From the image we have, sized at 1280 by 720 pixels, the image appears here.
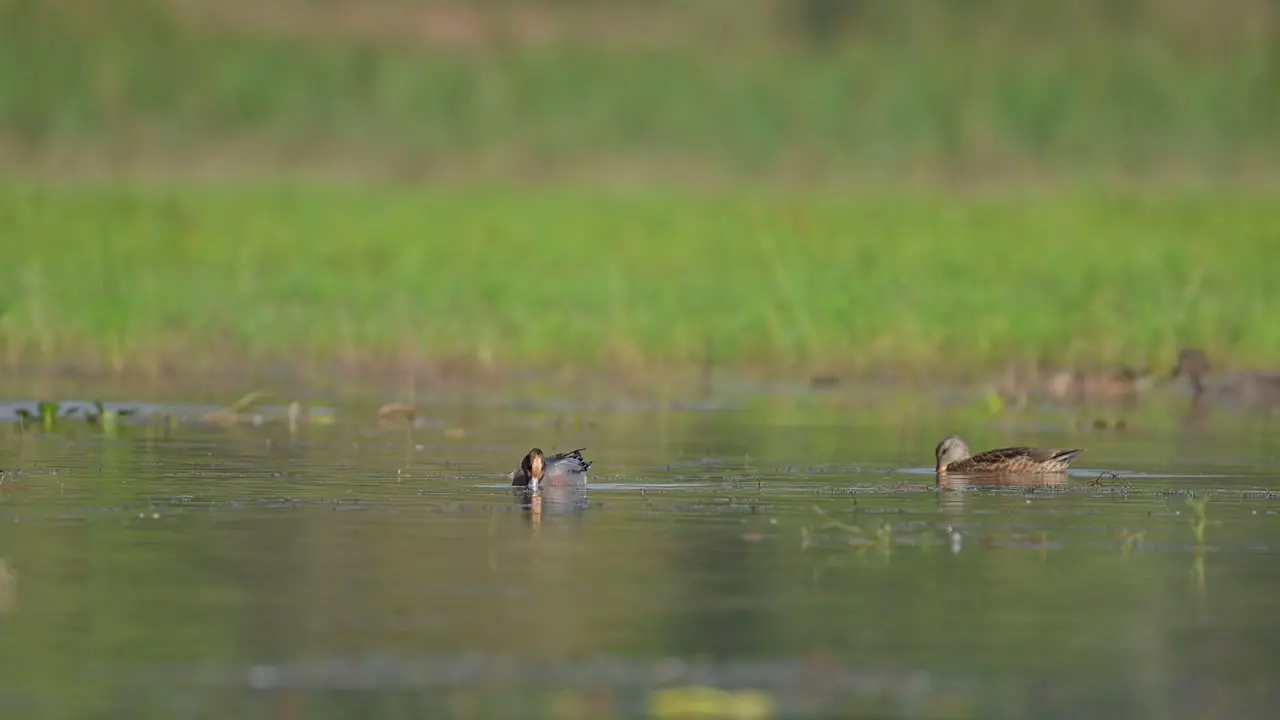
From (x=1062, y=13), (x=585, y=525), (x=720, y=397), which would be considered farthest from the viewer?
(x=1062, y=13)

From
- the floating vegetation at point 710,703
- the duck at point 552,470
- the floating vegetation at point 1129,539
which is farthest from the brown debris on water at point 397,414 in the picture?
the floating vegetation at point 710,703

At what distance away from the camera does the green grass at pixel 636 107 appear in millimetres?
38375

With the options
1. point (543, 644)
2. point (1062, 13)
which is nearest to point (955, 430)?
point (543, 644)

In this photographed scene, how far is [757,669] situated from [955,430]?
926 centimetres

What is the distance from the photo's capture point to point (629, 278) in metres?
25.5

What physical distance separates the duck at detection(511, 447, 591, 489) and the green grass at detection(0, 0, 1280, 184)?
23544 mm

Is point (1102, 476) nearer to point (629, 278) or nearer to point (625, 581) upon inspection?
point (625, 581)

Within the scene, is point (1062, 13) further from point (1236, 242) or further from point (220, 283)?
point (220, 283)

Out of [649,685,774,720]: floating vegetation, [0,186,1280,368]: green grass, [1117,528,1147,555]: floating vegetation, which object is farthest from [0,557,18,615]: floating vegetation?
[0,186,1280,368]: green grass

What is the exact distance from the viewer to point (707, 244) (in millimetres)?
27531

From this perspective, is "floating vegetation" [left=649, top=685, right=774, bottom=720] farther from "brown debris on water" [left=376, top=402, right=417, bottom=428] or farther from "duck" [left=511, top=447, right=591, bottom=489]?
"brown debris on water" [left=376, top=402, right=417, bottom=428]

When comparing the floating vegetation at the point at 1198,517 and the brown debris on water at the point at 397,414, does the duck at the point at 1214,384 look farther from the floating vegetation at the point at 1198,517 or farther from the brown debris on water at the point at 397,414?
the floating vegetation at the point at 1198,517

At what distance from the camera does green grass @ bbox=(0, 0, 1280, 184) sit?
38.4m

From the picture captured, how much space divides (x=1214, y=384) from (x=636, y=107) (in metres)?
20.3
